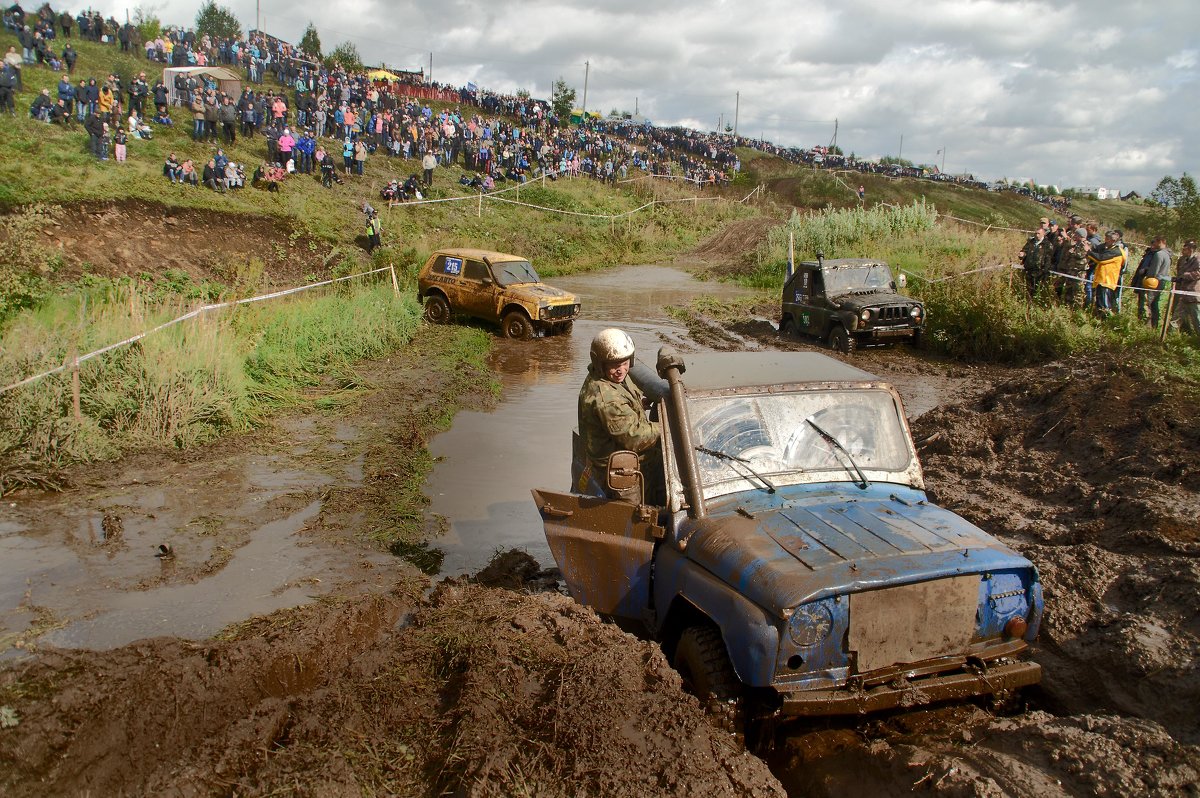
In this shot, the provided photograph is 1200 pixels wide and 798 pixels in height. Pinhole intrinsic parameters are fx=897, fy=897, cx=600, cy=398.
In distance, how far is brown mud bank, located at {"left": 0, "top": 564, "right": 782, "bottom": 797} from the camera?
11.2ft

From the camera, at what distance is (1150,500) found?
726 cm

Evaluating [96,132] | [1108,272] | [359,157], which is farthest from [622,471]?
[359,157]

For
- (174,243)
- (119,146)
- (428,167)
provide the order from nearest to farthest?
(174,243)
(119,146)
(428,167)

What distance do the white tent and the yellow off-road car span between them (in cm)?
1536

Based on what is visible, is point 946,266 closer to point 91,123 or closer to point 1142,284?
point 1142,284

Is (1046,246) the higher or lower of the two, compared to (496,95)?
Answer: lower

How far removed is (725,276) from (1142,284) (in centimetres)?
1795

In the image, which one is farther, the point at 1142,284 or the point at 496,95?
the point at 496,95

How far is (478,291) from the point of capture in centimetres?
1903

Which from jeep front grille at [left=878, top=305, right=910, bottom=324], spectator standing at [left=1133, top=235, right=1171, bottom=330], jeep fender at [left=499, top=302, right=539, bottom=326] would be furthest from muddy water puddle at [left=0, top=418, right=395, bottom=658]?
spectator standing at [left=1133, top=235, right=1171, bottom=330]

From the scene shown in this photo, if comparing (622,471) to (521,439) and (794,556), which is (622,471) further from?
(521,439)

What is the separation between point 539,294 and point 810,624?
604 inches

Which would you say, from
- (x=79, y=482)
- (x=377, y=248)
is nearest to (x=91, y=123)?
(x=377, y=248)

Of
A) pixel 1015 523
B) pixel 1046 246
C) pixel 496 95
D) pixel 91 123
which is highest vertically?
pixel 496 95
